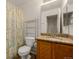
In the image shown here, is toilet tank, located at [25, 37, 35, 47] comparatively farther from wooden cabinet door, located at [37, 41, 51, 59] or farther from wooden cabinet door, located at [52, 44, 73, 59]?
wooden cabinet door, located at [52, 44, 73, 59]

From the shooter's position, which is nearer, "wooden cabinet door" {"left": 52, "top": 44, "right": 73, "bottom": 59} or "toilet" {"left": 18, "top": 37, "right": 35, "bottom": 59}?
"wooden cabinet door" {"left": 52, "top": 44, "right": 73, "bottom": 59}

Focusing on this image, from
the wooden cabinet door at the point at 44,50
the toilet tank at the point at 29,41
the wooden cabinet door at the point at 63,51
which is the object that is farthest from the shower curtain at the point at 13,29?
the wooden cabinet door at the point at 63,51

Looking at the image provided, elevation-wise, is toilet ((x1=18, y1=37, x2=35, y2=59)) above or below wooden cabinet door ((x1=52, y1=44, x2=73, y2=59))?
below

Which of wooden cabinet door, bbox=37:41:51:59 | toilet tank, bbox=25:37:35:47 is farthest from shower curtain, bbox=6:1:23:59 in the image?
wooden cabinet door, bbox=37:41:51:59

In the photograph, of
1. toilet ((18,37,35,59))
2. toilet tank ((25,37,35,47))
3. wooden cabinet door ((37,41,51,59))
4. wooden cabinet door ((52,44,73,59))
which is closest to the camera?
wooden cabinet door ((52,44,73,59))

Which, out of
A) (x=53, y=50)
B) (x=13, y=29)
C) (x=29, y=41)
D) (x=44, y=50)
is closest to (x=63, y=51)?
(x=53, y=50)

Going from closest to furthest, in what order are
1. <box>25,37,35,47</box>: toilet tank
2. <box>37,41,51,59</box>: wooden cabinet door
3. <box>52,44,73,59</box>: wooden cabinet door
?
<box>52,44,73,59</box>: wooden cabinet door
<box>37,41,51,59</box>: wooden cabinet door
<box>25,37,35,47</box>: toilet tank

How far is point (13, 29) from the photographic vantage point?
339cm

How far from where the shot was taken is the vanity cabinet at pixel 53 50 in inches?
64.4

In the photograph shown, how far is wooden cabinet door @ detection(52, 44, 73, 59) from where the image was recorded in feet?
5.25

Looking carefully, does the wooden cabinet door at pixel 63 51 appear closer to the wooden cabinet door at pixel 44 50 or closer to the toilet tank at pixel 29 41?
the wooden cabinet door at pixel 44 50

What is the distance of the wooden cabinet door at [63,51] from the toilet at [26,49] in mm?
1403

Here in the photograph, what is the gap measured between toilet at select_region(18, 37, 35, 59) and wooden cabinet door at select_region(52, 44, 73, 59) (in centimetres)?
140
